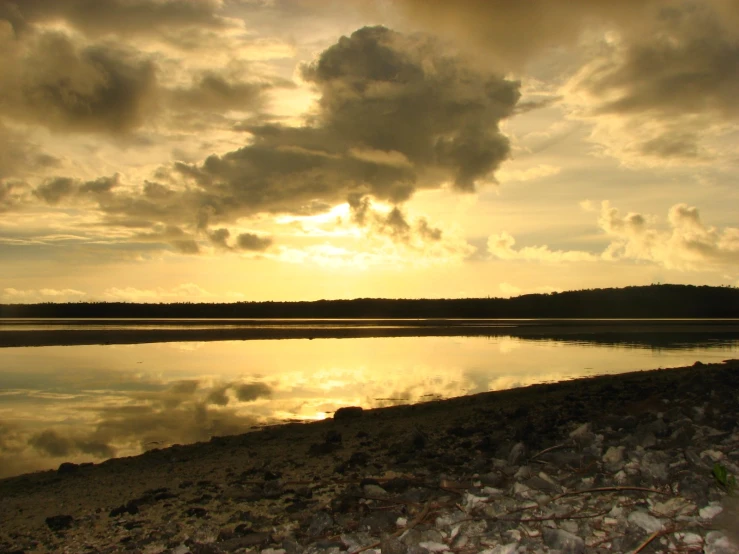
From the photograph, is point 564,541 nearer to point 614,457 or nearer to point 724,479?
point 724,479

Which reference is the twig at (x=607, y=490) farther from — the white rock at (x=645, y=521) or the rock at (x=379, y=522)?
the rock at (x=379, y=522)

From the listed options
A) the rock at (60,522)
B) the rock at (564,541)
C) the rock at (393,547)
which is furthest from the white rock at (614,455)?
the rock at (60,522)

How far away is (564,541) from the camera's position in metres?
4.96

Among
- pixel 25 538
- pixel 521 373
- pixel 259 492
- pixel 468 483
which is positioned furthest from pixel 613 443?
pixel 521 373

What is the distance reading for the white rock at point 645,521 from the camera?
202 inches

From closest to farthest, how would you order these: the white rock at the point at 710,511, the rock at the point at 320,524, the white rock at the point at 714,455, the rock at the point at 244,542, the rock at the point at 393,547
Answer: the rock at the point at 393,547 < the white rock at the point at 710,511 < the rock at the point at 244,542 < the rock at the point at 320,524 < the white rock at the point at 714,455

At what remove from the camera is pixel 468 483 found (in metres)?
6.84

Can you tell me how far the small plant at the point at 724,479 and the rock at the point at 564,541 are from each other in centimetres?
184

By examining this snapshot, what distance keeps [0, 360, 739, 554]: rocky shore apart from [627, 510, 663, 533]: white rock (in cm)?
1

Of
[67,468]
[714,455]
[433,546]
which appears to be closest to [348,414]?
[67,468]

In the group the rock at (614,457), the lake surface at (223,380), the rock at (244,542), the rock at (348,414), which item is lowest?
the lake surface at (223,380)

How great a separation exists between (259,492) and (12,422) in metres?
8.64

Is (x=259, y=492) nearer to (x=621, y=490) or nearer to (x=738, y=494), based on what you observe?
(x=621, y=490)

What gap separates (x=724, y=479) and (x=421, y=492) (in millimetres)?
2992
